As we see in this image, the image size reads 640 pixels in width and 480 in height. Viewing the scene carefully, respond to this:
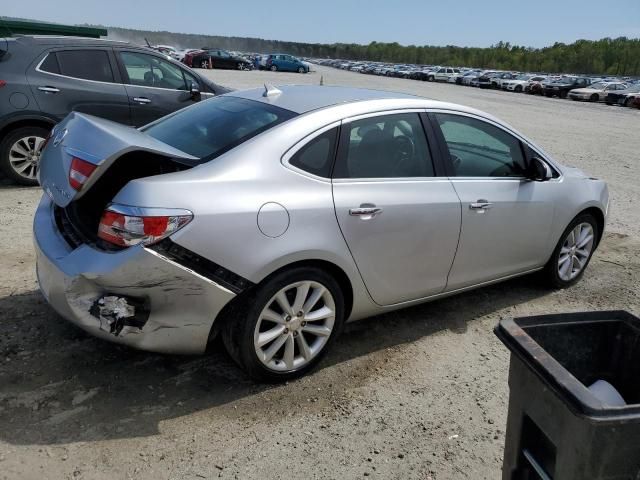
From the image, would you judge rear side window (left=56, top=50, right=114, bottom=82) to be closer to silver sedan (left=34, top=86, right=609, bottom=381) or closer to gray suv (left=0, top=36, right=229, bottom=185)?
gray suv (left=0, top=36, right=229, bottom=185)

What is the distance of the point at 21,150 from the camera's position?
6.69 metres

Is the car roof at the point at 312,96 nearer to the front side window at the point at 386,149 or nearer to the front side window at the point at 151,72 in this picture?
the front side window at the point at 386,149

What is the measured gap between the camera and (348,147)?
333cm

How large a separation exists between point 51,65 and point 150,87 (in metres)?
1.21

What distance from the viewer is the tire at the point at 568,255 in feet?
15.2

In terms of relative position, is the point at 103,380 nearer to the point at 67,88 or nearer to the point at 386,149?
the point at 386,149

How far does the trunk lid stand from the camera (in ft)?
9.22

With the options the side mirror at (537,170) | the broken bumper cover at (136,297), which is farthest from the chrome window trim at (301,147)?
the side mirror at (537,170)

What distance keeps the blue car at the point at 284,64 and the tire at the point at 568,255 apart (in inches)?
2032

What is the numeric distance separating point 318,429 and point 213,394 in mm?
631

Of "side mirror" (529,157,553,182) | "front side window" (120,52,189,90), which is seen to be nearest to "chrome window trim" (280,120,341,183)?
"side mirror" (529,157,553,182)

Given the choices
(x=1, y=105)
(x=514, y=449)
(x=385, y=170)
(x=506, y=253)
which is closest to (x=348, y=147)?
(x=385, y=170)

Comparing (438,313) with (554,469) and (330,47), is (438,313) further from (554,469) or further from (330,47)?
(330,47)

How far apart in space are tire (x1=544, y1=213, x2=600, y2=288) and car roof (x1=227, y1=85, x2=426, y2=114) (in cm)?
179
